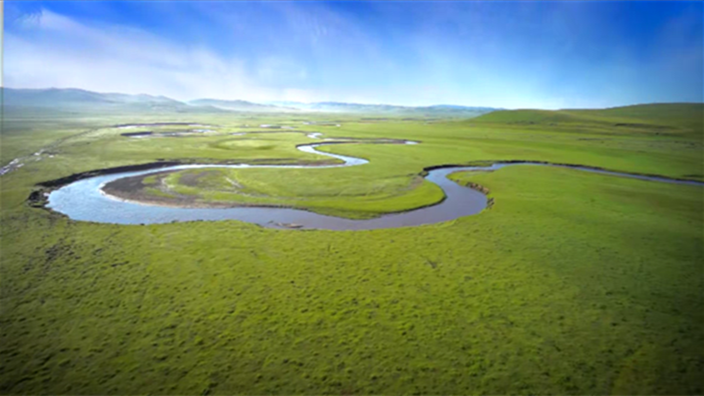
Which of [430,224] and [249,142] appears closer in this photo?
[430,224]

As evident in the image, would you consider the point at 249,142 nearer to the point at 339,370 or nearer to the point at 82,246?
the point at 82,246

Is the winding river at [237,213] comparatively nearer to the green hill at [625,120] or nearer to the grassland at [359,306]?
the grassland at [359,306]

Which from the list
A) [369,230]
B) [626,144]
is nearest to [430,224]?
[369,230]

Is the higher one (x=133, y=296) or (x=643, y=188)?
(x=643, y=188)

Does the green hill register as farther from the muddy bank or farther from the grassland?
the grassland

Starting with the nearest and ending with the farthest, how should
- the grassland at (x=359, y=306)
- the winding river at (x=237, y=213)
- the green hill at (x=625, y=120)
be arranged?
1. the grassland at (x=359, y=306)
2. the winding river at (x=237, y=213)
3. the green hill at (x=625, y=120)

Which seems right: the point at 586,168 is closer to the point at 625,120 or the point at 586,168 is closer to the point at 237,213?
the point at 237,213

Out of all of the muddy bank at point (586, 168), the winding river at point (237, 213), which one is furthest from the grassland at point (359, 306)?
the muddy bank at point (586, 168)

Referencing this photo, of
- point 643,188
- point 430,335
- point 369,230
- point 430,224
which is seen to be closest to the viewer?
point 430,335

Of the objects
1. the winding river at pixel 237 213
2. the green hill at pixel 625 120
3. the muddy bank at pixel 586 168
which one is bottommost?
the winding river at pixel 237 213
